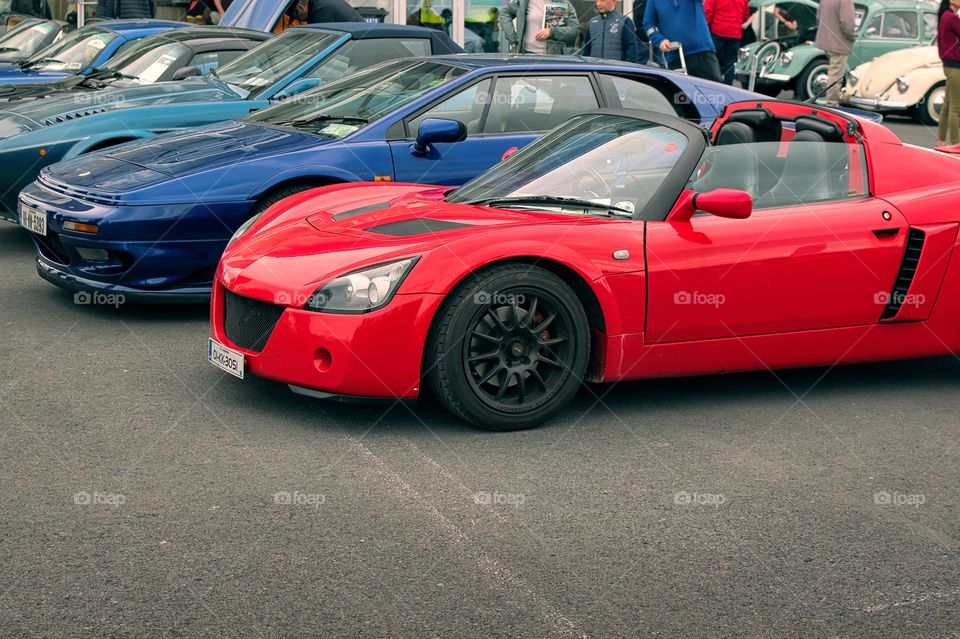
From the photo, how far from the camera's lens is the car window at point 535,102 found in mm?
7340

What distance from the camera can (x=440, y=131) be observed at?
6605 millimetres

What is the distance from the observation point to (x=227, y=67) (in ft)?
32.5

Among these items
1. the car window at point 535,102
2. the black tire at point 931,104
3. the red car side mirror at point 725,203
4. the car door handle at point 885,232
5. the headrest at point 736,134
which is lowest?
the black tire at point 931,104

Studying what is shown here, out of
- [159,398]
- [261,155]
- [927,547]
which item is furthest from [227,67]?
[927,547]

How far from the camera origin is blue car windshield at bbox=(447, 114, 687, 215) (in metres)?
5.22

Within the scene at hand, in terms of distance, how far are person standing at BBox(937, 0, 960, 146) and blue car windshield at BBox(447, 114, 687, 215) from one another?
29.7 feet

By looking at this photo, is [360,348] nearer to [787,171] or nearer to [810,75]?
[787,171]

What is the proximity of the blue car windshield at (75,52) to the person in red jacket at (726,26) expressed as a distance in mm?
6690

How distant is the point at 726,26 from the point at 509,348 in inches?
426

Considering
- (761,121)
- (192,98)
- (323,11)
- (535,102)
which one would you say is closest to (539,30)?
(323,11)

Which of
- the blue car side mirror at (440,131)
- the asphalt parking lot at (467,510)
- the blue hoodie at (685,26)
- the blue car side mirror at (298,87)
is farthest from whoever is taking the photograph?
the blue hoodie at (685,26)

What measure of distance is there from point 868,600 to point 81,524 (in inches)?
93.9

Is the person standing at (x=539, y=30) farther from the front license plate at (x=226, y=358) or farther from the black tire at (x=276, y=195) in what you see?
the front license plate at (x=226, y=358)

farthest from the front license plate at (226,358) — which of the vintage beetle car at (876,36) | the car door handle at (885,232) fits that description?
the vintage beetle car at (876,36)
